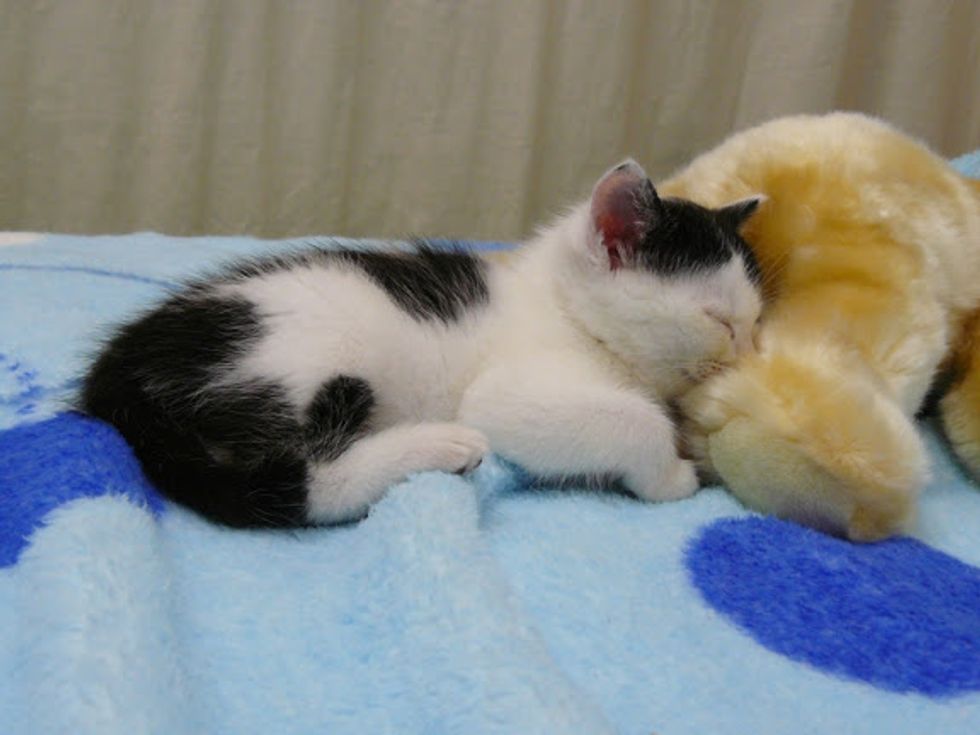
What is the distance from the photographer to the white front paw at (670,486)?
3.20 ft

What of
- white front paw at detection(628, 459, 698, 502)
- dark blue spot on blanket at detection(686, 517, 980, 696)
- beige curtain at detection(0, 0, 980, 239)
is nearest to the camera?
dark blue spot on blanket at detection(686, 517, 980, 696)

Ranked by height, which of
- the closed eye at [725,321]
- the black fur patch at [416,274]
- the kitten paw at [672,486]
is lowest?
the kitten paw at [672,486]

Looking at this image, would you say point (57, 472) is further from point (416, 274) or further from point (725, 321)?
point (725, 321)

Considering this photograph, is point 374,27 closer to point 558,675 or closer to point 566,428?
point 566,428

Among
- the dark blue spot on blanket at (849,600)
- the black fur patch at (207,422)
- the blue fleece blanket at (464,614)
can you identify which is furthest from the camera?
the black fur patch at (207,422)

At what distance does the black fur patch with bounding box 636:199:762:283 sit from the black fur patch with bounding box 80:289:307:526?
462 millimetres

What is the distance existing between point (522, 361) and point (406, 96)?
4.58ft

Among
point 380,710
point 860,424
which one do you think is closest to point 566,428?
point 860,424

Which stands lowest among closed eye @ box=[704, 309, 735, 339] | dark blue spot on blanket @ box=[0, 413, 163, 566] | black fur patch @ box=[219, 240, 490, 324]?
dark blue spot on blanket @ box=[0, 413, 163, 566]

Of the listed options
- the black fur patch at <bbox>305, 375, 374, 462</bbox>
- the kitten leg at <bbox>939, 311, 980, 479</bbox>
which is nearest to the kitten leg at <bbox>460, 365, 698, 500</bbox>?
the black fur patch at <bbox>305, 375, 374, 462</bbox>

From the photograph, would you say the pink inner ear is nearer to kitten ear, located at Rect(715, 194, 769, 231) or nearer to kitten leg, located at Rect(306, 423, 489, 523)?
kitten ear, located at Rect(715, 194, 769, 231)

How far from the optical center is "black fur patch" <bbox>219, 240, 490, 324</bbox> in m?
1.08

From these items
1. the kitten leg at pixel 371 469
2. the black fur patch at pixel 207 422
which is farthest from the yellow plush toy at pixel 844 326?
the black fur patch at pixel 207 422

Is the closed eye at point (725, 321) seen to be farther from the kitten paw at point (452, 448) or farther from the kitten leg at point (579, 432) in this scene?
the kitten paw at point (452, 448)
